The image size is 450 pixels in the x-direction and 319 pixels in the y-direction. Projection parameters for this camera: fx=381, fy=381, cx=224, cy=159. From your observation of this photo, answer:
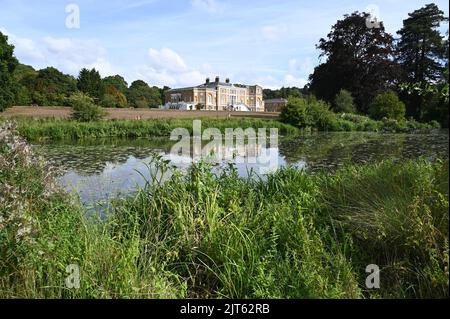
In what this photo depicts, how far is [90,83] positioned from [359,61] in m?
31.3

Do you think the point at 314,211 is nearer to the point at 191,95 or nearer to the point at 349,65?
the point at 349,65

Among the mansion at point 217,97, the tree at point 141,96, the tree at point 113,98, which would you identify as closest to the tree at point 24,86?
the tree at point 113,98

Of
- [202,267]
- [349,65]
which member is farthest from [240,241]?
[349,65]

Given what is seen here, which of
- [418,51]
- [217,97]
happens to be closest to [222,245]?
[418,51]

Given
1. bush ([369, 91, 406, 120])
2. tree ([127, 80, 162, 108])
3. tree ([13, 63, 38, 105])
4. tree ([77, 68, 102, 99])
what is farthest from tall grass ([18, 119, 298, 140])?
tree ([127, 80, 162, 108])

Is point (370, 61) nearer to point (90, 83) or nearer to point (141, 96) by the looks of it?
point (90, 83)

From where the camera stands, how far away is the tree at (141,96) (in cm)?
6468

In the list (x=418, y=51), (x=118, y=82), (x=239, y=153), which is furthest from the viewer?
(x=118, y=82)

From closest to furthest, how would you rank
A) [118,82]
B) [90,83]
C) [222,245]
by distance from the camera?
[222,245] → [90,83] → [118,82]

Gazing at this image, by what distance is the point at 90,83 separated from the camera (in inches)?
1848

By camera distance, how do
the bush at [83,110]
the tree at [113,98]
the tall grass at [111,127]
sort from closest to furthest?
the tall grass at [111,127]
the bush at [83,110]
the tree at [113,98]

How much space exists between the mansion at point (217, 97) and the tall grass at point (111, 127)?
1576 inches

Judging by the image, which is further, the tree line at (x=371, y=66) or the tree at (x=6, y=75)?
the tree line at (x=371, y=66)

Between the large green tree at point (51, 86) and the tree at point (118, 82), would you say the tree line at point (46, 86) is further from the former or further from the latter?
the tree at point (118, 82)
